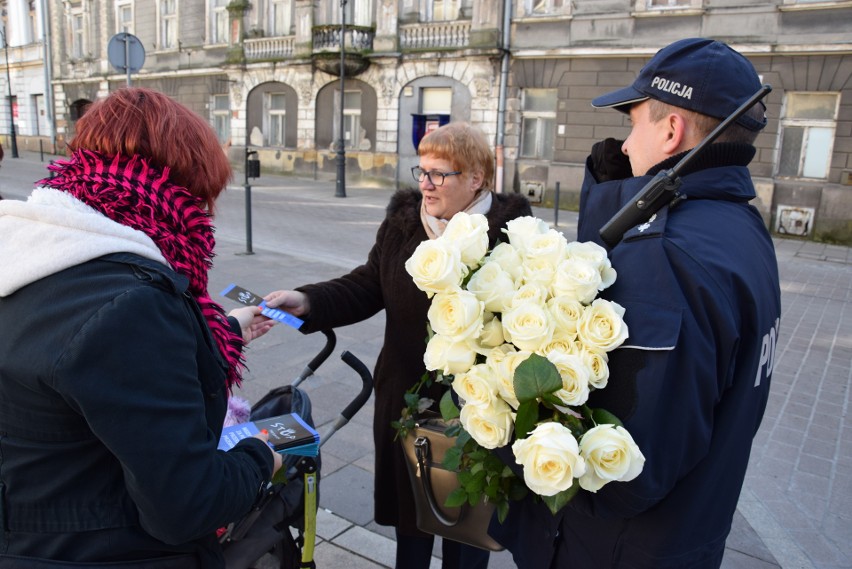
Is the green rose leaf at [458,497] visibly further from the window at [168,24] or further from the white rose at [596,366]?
the window at [168,24]

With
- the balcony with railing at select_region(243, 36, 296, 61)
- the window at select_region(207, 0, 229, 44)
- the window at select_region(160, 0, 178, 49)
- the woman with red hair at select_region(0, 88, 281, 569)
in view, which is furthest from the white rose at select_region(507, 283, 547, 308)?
the window at select_region(160, 0, 178, 49)

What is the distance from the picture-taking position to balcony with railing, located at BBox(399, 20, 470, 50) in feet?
61.3

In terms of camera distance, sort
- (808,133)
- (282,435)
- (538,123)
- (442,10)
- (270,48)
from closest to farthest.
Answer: (282,435) → (808,133) → (538,123) → (442,10) → (270,48)

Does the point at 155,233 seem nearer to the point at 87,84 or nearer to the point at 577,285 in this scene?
the point at 577,285

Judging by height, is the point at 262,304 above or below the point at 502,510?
above

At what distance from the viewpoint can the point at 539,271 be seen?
1.36 m

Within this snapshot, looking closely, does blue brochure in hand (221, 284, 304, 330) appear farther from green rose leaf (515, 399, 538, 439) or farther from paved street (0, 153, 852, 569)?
green rose leaf (515, 399, 538, 439)

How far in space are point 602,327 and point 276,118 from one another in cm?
2340

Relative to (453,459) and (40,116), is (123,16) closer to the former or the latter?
(40,116)

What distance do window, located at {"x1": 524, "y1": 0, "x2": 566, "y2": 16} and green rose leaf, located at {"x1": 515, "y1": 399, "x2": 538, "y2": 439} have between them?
17454 millimetres

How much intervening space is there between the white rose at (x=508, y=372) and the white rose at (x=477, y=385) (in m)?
0.02

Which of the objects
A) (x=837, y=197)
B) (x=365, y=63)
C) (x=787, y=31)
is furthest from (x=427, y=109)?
(x=837, y=197)

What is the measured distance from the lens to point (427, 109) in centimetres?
1988

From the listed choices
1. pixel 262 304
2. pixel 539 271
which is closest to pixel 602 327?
pixel 539 271
